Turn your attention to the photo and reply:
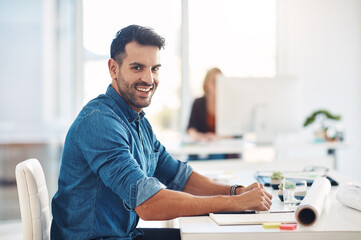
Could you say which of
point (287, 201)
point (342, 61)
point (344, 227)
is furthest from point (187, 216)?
point (342, 61)

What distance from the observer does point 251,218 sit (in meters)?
1.28

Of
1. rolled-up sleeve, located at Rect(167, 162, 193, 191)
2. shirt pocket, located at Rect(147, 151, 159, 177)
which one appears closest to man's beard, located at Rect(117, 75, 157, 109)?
shirt pocket, located at Rect(147, 151, 159, 177)

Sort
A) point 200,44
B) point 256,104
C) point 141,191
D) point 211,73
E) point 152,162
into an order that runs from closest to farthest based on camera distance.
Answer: point 141,191, point 152,162, point 256,104, point 211,73, point 200,44

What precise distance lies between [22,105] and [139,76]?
111 inches

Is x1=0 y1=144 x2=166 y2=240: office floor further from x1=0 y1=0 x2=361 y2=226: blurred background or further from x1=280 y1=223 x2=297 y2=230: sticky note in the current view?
x1=280 y1=223 x2=297 y2=230: sticky note

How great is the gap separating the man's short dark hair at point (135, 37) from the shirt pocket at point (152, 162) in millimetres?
437

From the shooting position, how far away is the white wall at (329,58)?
16.4ft

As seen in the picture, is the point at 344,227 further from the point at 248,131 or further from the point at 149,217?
the point at 248,131

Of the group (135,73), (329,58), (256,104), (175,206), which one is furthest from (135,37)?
(329,58)

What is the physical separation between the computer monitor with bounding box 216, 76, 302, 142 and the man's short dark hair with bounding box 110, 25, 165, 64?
65.3 inches

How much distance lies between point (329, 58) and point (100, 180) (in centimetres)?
433

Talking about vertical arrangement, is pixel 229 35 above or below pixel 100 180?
above

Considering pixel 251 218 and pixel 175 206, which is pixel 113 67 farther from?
pixel 251 218

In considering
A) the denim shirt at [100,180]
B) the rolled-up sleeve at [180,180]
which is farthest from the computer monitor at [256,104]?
the denim shirt at [100,180]
